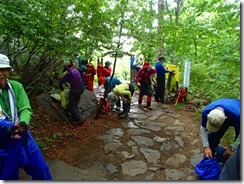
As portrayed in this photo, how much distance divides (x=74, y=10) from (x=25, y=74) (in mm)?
1701

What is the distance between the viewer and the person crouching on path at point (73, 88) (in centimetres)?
471

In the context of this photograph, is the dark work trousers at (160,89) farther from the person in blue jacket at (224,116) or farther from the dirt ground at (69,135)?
the person in blue jacket at (224,116)

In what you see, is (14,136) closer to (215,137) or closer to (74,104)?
(215,137)

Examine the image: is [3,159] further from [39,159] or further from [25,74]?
[25,74]

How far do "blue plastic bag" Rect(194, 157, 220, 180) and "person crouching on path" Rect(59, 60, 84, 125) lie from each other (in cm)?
275

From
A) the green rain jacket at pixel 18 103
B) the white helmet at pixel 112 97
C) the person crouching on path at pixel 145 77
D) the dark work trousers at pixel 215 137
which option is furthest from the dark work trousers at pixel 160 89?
the green rain jacket at pixel 18 103

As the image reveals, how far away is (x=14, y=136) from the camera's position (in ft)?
6.05

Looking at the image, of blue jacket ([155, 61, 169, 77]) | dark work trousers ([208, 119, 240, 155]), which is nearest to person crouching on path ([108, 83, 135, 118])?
blue jacket ([155, 61, 169, 77])

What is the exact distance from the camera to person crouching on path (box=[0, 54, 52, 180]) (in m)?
1.87

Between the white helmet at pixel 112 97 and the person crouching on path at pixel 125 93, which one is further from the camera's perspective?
the white helmet at pixel 112 97

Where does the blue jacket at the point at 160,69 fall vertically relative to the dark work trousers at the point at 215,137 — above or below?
above

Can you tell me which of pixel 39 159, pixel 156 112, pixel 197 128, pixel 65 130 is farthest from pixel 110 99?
pixel 39 159

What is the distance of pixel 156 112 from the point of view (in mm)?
6172

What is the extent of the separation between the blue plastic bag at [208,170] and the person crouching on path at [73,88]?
2.75 metres
